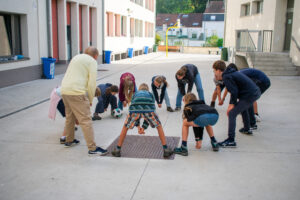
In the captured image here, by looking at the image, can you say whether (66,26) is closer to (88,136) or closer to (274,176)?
(88,136)

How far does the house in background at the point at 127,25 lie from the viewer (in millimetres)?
25125

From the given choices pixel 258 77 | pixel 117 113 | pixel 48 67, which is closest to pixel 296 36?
pixel 258 77

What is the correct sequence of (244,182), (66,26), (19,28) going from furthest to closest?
(66,26), (19,28), (244,182)

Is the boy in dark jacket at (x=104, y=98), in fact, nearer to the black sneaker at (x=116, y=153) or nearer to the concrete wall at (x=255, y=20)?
the black sneaker at (x=116, y=153)

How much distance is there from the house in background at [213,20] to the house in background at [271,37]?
162 feet

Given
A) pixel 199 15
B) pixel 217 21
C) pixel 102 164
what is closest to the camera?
pixel 102 164

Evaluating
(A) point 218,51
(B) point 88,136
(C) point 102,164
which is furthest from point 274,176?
(A) point 218,51

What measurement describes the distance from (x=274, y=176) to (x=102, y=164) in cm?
235

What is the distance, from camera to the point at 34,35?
13953 mm

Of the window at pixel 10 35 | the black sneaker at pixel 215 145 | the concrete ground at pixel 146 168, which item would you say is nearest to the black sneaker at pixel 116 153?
the concrete ground at pixel 146 168

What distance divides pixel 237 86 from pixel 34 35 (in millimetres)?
10282

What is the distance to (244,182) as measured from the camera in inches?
176

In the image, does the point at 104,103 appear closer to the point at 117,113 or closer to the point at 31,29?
the point at 117,113

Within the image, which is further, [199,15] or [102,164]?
[199,15]
